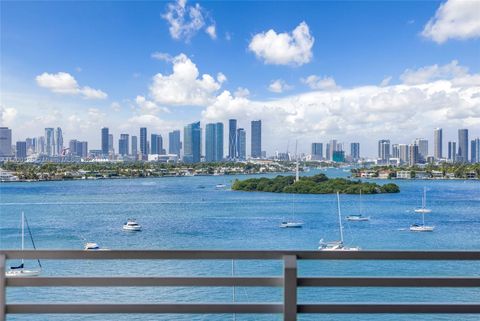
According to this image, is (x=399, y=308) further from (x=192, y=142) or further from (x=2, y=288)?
(x=192, y=142)

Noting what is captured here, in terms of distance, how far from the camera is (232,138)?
5484 cm

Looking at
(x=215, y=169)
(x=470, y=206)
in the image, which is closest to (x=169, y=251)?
(x=470, y=206)

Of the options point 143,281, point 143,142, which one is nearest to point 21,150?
point 143,142

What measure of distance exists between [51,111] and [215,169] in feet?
65.6

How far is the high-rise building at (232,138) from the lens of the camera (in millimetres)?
54000

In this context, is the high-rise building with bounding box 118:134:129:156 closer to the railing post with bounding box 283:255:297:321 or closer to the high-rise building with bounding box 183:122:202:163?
the high-rise building with bounding box 183:122:202:163

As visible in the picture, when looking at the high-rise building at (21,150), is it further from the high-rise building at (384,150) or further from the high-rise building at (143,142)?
the high-rise building at (384,150)

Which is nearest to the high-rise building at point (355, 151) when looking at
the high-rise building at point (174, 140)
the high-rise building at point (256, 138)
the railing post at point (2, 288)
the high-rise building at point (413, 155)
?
the high-rise building at point (413, 155)

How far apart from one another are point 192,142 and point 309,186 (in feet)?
46.9

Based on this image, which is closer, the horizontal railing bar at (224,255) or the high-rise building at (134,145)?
the horizontal railing bar at (224,255)

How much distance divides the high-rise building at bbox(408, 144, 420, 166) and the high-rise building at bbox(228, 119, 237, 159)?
28826 mm

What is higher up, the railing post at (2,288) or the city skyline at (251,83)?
the city skyline at (251,83)

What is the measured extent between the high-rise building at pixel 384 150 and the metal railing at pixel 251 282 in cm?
7234

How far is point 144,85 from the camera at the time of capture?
5903 cm
